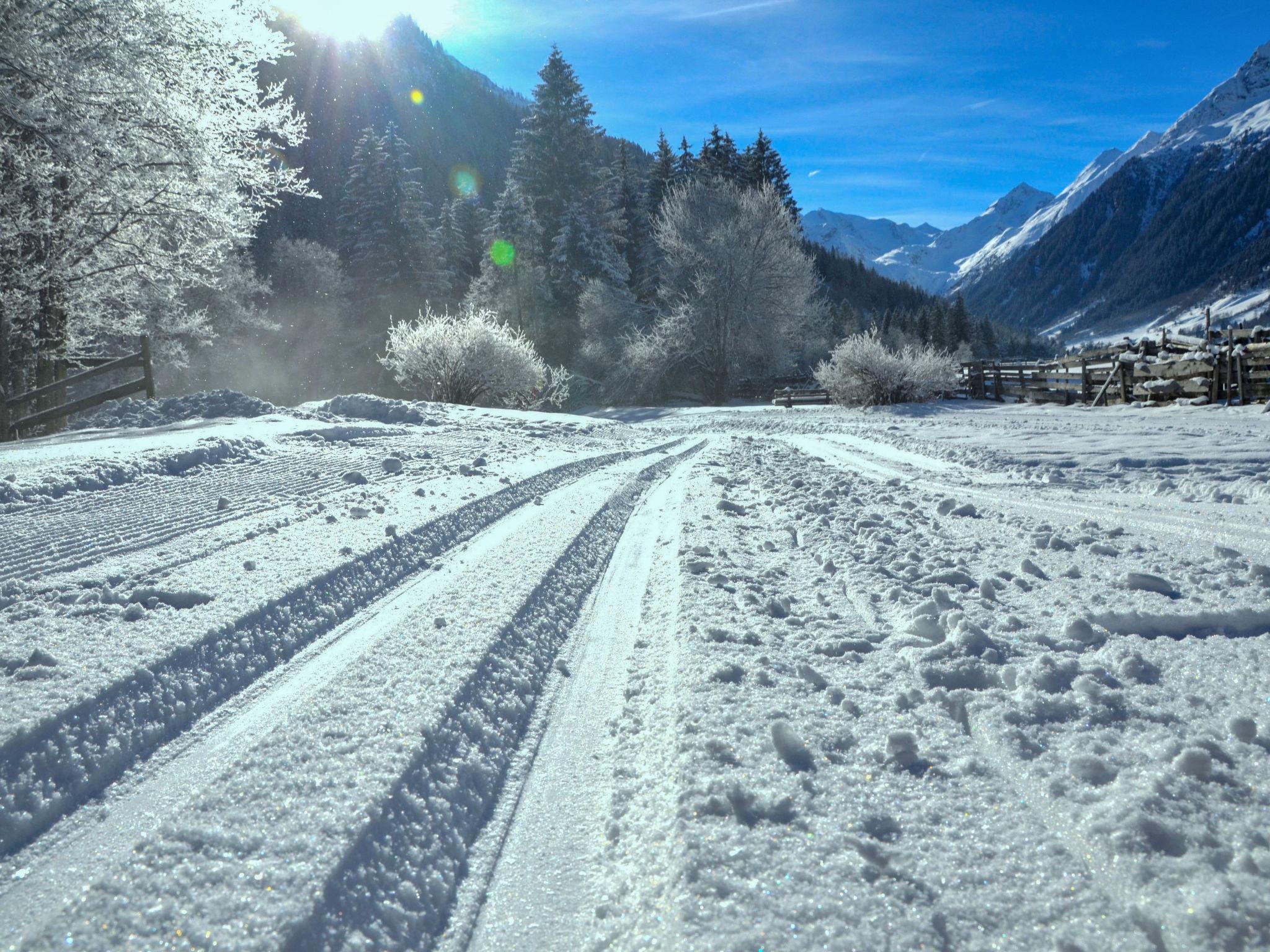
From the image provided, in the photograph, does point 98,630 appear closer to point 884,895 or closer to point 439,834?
point 439,834

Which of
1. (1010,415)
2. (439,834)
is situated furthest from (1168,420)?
(439,834)

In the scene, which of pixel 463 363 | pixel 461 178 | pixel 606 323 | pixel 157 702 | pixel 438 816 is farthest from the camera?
pixel 461 178

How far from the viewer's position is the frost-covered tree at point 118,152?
7.48 meters

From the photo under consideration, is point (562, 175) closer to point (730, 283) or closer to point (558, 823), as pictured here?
point (730, 283)

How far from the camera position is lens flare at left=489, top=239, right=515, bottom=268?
36312 millimetres

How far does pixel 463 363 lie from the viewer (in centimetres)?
1775

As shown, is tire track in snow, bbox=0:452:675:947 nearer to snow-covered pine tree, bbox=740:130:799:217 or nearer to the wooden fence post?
the wooden fence post

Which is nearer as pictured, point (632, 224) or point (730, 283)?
point (730, 283)

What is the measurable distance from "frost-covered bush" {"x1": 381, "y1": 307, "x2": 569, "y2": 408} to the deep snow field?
1347cm

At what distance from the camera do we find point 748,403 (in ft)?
98.6

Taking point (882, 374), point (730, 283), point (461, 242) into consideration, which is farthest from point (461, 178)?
point (882, 374)

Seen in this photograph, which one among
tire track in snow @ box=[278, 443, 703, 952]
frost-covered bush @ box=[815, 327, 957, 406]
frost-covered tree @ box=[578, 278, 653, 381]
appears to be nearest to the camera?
tire track in snow @ box=[278, 443, 703, 952]

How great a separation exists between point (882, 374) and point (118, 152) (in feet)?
60.2

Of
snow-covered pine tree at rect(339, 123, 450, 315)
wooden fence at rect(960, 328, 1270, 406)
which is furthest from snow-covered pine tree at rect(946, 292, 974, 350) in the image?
wooden fence at rect(960, 328, 1270, 406)
